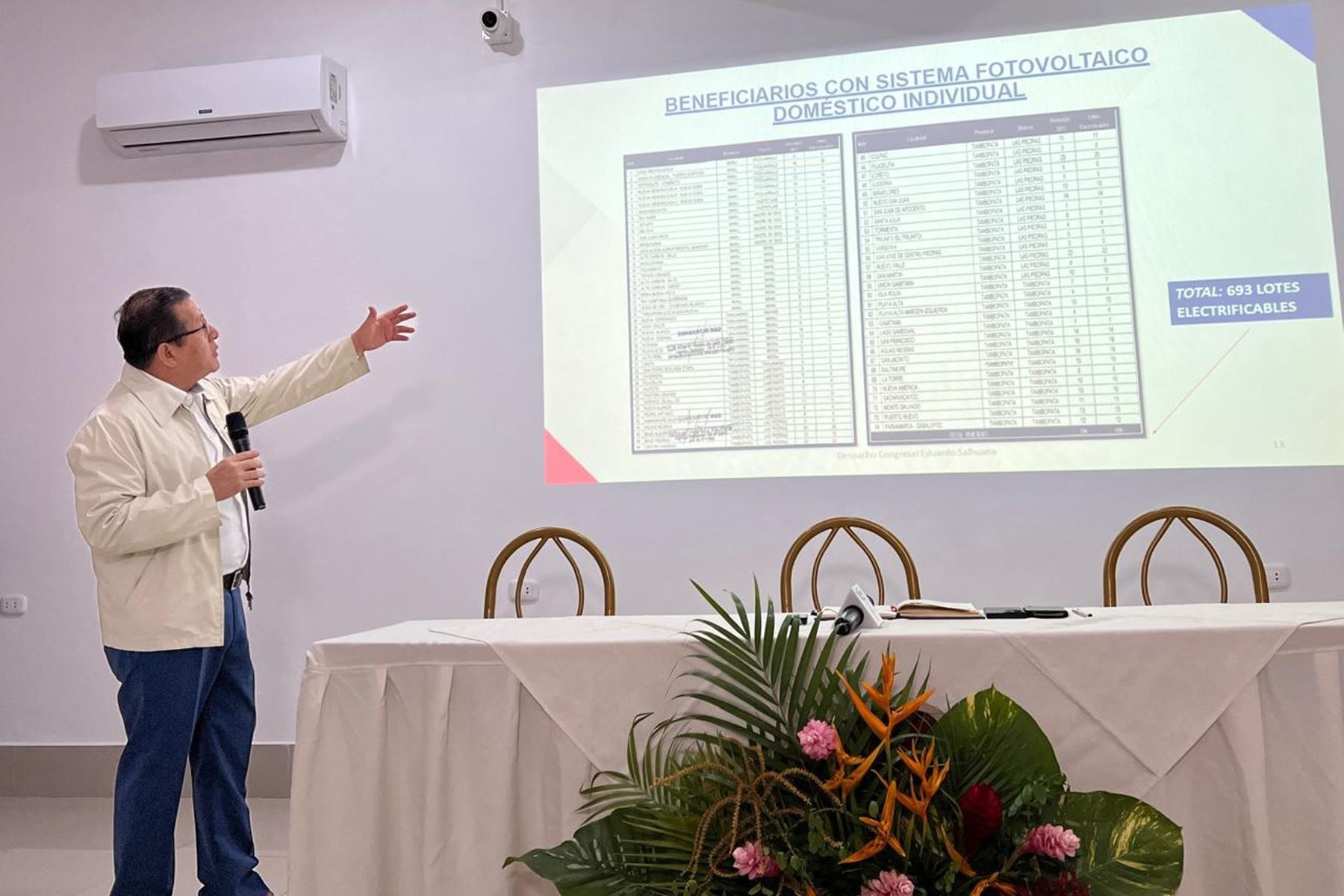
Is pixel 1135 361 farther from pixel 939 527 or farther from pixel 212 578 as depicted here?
pixel 212 578

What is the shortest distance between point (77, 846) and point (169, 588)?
51.2 inches

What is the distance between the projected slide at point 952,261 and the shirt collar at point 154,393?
4.12 ft

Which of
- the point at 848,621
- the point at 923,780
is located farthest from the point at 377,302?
the point at 923,780

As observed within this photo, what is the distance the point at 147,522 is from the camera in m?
2.03

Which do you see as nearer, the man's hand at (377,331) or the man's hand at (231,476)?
the man's hand at (231,476)

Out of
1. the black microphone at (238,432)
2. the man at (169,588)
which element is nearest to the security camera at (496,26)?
the man at (169,588)

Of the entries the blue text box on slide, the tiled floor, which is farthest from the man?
the blue text box on slide

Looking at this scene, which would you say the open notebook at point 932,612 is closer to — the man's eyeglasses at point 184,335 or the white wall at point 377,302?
the white wall at point 377,302

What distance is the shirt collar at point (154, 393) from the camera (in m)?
2.21

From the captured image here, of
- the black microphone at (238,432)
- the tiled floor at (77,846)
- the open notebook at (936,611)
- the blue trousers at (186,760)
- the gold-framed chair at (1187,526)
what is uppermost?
the black microphone at (238,432)

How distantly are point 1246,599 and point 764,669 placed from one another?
85.7 inches

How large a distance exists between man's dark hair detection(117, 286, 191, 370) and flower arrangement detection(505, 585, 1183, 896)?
1.53 metres

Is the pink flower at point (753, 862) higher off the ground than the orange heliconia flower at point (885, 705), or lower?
lower

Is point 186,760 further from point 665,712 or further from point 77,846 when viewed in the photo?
point 665,712
